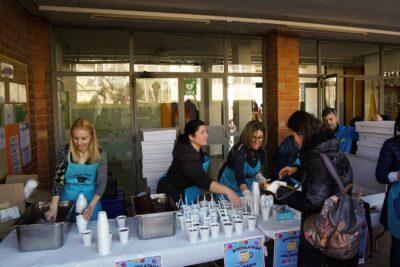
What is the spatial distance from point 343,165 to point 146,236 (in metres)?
1.29

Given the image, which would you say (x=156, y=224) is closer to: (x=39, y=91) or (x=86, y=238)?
(x=86, y=238)

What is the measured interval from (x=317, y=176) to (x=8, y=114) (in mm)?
2966

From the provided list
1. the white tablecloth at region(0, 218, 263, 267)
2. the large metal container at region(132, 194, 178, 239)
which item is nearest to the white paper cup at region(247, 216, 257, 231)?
the white tablecloth at region(0, 218, 263, 267)

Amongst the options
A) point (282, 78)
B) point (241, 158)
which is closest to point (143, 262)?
point (241, 158)

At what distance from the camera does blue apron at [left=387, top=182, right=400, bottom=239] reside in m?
2.65

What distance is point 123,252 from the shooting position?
6.73 ft

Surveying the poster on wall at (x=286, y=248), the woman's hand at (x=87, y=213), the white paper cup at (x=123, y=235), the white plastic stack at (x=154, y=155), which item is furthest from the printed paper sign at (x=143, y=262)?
the white plastic stack at (x=154, y=155)

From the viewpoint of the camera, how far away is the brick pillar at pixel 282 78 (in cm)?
593

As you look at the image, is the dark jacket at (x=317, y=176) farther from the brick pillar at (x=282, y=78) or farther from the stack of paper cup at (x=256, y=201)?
the brick pillar at (x=282, y=78)

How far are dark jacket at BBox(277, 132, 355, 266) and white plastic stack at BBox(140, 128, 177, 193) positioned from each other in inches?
83.6

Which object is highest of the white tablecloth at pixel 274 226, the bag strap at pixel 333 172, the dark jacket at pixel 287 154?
the bag strap at pixel 333 172

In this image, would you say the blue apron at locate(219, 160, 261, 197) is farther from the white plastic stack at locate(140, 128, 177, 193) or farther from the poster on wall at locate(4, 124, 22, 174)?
the poster on wall at locate(4, 124, 22, 174)

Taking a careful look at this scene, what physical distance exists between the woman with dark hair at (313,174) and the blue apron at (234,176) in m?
1.11

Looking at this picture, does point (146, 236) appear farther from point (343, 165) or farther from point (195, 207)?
point (343, 165)
